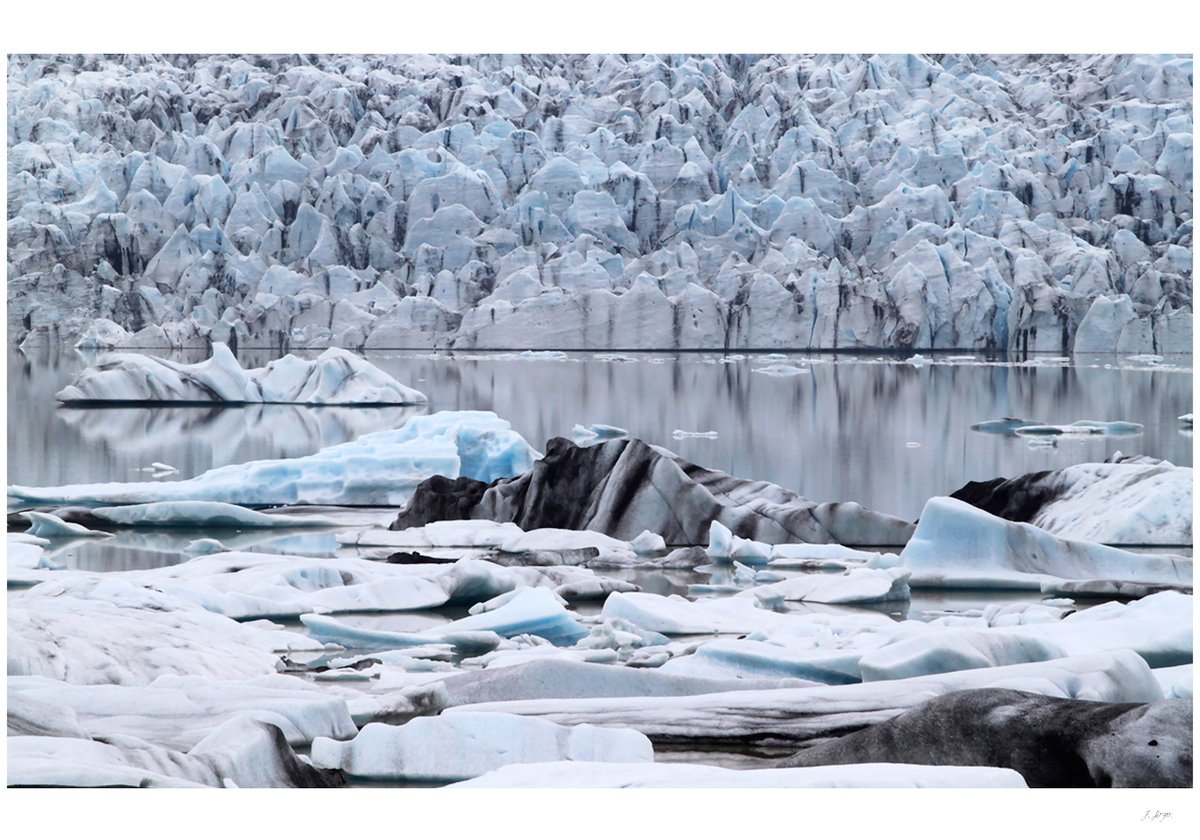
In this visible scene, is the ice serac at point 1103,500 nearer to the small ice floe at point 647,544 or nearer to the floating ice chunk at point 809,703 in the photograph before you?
the floating ice chunk at point 809,703

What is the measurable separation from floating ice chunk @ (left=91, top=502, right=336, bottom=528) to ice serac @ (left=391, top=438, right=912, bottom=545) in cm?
45

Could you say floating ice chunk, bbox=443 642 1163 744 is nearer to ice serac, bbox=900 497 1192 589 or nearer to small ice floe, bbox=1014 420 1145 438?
ice serac, bbox=900 497 1192 589

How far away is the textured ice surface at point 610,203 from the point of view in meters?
4.35

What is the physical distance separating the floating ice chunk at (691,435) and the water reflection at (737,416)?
0.02 metres

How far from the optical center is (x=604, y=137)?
4824 millimetres

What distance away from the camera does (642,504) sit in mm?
4422

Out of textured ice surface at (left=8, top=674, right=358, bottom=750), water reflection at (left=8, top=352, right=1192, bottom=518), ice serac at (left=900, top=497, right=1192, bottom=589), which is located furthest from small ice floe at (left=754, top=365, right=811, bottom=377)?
textured ice surface at (left=8, top=674, right=358, bottom=750)

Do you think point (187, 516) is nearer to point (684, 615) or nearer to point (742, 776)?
point (684, 615)

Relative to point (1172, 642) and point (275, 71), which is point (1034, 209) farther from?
point (275, 71)

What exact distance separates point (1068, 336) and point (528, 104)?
1.92 metres

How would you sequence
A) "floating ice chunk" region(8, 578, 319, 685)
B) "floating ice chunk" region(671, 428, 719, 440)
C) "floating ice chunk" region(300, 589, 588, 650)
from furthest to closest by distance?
"floating ice chunk" region(671, 428, 719, 440) < "floating ice chunk" region(300, 589, 588, 650) < "floating ice chunk" region(8, 578, 319, 685)

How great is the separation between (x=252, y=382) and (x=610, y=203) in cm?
134

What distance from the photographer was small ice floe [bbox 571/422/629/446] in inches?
181

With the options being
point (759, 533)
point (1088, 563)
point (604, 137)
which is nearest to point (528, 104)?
point (604, 137)
